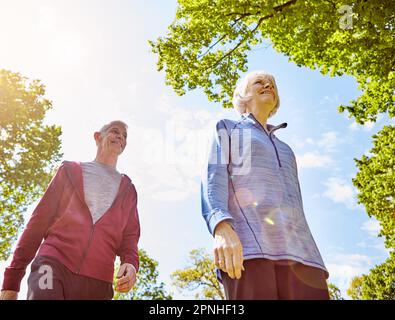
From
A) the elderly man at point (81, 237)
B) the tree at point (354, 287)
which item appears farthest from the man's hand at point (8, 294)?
the tree at point (354, 287)

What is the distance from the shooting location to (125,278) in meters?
3.22

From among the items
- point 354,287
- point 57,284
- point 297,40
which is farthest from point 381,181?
point 354,287

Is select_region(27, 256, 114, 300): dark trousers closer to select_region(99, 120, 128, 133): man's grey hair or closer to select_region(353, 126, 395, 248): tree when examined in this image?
select_region(99, 120, 128, 133): man's grey hair

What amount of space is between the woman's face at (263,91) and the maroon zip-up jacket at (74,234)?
62.0 inches

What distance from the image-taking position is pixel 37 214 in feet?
11.0

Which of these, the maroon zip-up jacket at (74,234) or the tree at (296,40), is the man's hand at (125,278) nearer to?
the maroon zip-up jacket at (74,234)

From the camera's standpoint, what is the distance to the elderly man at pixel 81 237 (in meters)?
2.99

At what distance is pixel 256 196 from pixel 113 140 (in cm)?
201

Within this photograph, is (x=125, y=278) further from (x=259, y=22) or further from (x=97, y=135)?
(x=259, y=22)

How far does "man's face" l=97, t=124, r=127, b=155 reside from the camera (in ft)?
13.3

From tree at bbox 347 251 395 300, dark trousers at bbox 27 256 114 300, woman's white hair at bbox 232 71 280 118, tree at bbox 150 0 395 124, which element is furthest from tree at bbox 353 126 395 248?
dark trousers at bbox 27 256 114 300

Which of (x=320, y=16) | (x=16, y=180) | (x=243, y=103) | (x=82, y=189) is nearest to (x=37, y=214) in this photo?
(x=82, y=189)

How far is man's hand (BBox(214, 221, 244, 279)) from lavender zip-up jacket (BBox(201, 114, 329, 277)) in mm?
57
